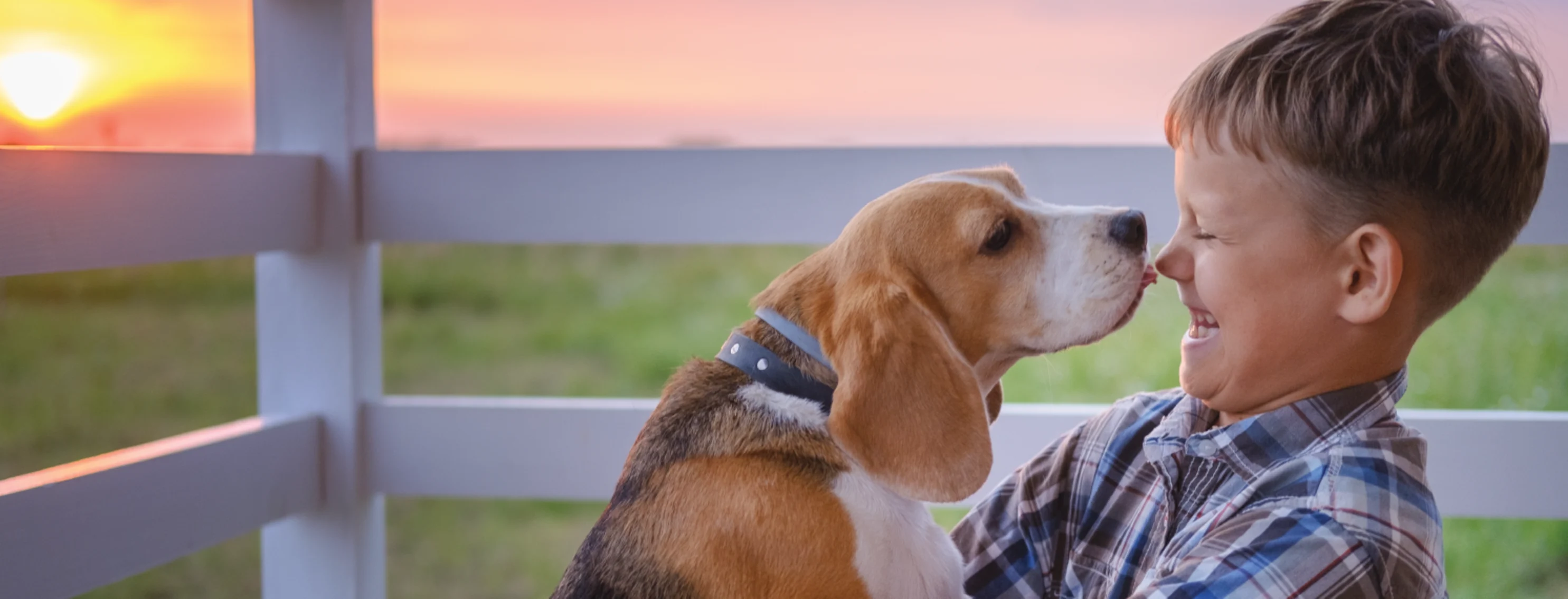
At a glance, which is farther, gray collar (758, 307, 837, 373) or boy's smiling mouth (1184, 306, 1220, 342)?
gray collar (758, 307, 837, 373)

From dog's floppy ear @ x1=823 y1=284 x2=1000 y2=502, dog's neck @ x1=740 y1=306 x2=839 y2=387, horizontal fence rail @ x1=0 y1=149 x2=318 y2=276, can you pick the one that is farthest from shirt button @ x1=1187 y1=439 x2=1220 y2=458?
horizontal fence rail @ x1=0 y1=149 x2=318 y2=276

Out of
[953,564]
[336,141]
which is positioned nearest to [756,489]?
[953,564]

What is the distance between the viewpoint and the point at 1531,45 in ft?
5.57

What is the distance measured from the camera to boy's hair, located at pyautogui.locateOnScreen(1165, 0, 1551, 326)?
60.9 inches

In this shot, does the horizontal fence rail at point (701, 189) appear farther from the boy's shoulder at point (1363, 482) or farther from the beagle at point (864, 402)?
the boy's shoulder at point (1363, 482)

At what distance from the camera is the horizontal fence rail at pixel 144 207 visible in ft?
6.63

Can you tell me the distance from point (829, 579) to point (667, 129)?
207cm

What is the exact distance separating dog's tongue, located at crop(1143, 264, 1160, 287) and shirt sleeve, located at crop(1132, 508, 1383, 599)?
619 millimetres

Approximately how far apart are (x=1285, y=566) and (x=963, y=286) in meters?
0.75

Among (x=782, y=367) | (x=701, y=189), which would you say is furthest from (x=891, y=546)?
(x=701, y=189)

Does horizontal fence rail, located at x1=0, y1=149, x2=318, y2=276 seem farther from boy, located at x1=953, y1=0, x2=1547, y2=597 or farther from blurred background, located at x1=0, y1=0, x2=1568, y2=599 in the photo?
boy, located at x1=953, y1=0, x2=1547, y2=597

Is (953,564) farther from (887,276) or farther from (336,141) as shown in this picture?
(336,141)

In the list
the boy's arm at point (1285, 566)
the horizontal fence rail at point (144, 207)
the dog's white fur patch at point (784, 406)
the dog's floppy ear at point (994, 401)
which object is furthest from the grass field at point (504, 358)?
the boy's arm at point (1285, 566)

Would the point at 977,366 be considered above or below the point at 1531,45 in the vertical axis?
below
